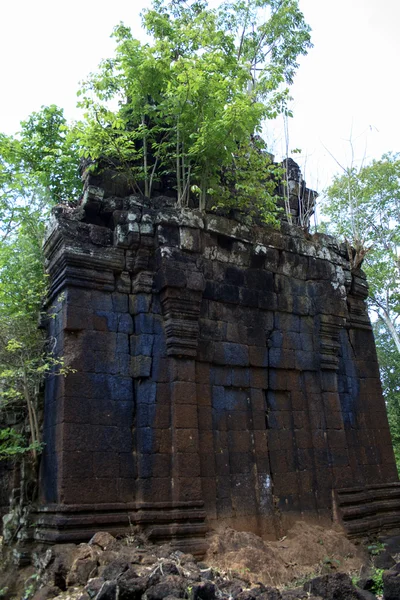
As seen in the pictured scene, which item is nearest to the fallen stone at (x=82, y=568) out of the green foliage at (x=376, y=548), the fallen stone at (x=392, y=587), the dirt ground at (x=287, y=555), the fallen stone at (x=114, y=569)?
the fallen stone at (x=114, y=569)

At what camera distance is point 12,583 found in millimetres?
6574

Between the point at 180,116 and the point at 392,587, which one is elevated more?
the point at 180,116

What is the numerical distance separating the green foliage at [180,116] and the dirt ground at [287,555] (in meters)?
5.00

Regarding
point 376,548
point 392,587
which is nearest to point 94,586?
point 392,587

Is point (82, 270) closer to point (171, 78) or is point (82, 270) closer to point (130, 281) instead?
point (130, 281)

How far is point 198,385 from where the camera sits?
795 cm

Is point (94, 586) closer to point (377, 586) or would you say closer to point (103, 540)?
point (103, 540)

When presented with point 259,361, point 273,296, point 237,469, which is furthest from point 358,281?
point 237,469

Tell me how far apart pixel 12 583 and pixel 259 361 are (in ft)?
14.7

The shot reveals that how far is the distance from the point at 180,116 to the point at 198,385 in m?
4.03

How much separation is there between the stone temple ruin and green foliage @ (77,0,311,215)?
56 cm

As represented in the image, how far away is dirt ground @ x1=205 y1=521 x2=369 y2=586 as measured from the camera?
258 inches

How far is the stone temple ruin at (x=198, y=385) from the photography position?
6.96 meters

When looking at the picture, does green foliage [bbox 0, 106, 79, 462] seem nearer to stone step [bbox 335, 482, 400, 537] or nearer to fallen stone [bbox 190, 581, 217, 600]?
fallen stone [bbox 190, 581, 217, 600]
